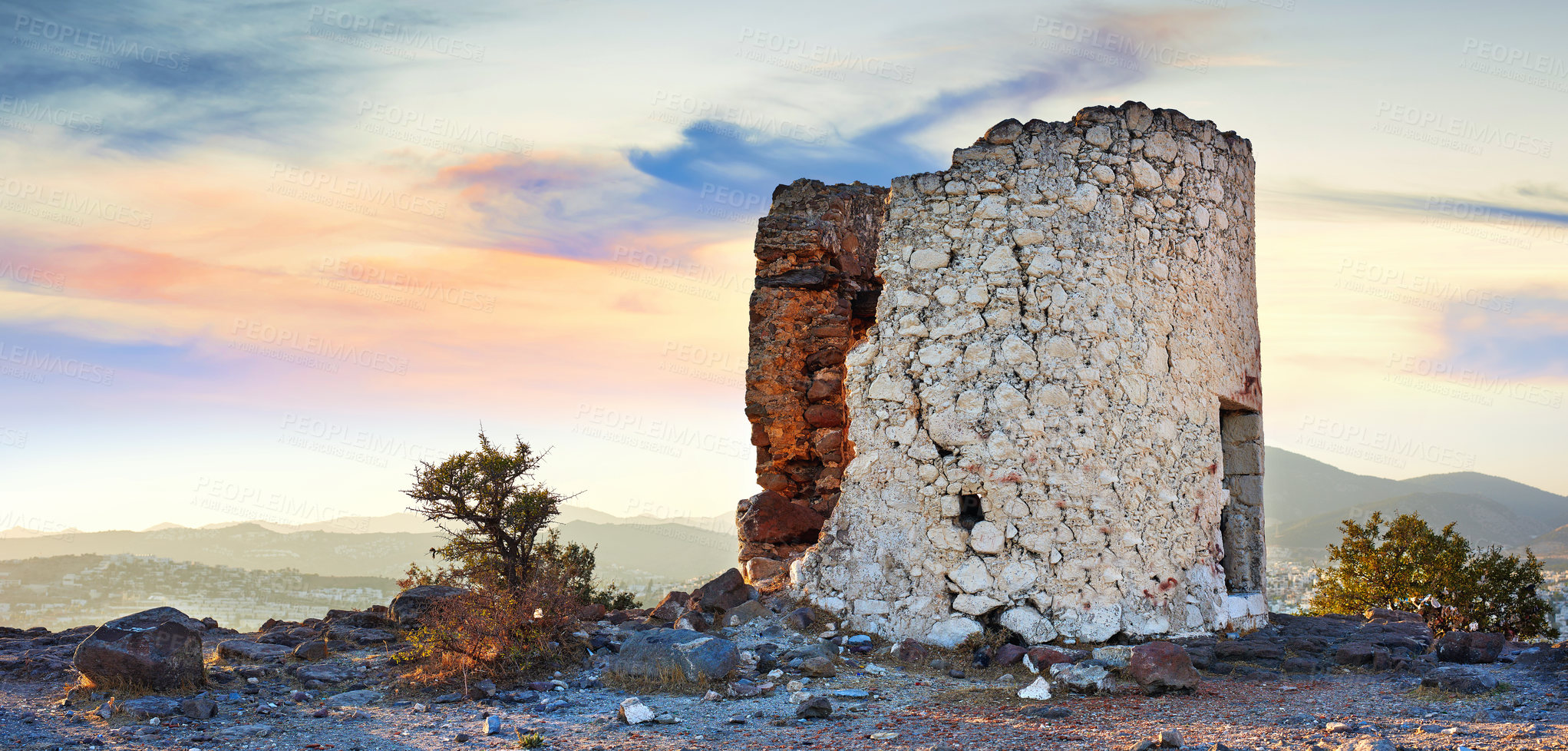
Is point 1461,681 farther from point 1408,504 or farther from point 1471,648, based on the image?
point 1408,504

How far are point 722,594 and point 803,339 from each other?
4296 mm

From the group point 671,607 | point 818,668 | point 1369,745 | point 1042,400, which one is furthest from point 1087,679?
point 671,607

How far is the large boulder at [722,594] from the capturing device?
8.84m

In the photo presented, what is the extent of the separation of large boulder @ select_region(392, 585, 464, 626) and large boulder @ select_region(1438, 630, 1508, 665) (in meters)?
8.37

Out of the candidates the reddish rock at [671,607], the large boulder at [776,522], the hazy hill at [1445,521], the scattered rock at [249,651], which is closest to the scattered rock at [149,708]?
the scattered rock at [249,651]

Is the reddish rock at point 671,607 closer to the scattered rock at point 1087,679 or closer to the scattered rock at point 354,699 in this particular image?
the scattered rock at point 354,699

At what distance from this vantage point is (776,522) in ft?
36.9

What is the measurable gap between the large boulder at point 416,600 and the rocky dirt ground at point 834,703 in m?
0.88

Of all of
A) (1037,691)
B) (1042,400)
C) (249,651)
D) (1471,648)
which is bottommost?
(249,651)

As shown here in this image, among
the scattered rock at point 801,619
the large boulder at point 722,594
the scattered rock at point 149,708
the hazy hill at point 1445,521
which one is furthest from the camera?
the hazy hill at point 1445,521

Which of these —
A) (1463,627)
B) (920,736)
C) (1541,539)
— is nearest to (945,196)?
(920,736)

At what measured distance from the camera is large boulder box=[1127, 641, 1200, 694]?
22.0 ft

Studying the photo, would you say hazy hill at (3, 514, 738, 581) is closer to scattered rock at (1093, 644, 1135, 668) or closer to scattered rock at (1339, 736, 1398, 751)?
scattered rock at (1093, 644, 1135, 668)

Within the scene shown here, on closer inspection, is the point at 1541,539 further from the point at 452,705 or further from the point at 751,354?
the point at 452,705
